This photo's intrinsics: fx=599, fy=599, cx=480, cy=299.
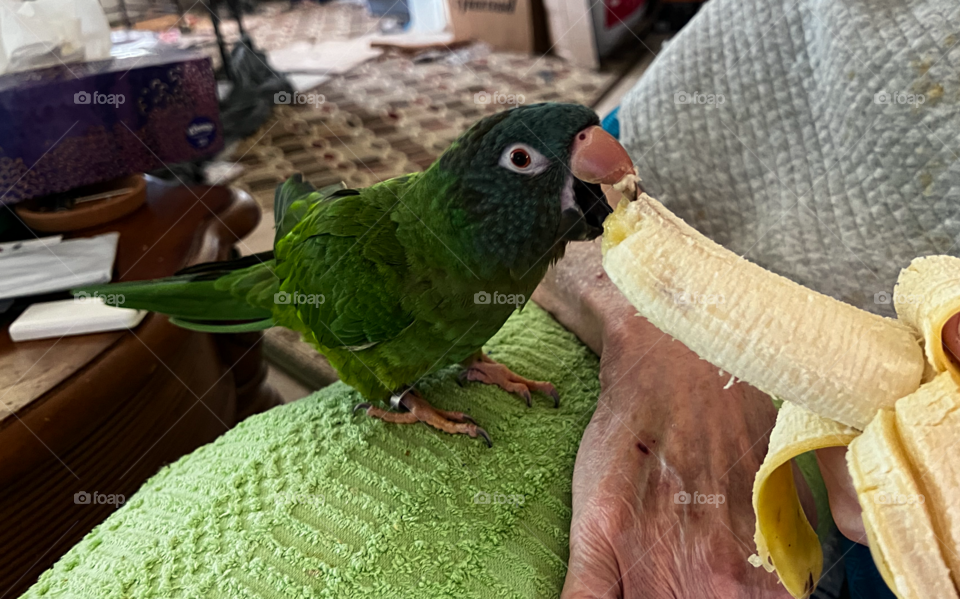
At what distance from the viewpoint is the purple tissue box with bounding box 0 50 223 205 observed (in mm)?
939

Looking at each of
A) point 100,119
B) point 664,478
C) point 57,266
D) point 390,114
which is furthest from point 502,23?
point 664,478

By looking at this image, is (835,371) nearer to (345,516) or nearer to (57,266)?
(345,516)

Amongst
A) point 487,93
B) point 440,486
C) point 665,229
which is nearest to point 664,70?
point 665,229

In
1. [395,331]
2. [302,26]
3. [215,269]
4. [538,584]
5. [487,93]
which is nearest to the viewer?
[538,584]

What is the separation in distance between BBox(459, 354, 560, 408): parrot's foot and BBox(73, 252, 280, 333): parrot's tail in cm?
28

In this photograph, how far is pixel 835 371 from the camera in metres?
0.36

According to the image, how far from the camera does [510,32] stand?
3.22 metres

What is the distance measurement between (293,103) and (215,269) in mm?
2206

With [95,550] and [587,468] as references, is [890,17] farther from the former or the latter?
[95,550]

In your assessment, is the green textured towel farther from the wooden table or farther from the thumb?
the wooden table

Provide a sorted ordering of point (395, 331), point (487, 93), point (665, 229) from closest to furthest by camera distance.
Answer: point (665, 229) < point (395, 331) < point (487, 93)

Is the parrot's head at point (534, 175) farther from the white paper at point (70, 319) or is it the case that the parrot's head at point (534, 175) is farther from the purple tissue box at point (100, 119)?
the purple tissue box at point (100, 119)

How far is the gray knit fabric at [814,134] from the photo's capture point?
567 millimetres

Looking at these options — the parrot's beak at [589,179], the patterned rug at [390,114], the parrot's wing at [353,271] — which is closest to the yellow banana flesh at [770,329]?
the parrot's beak at [589,179]
